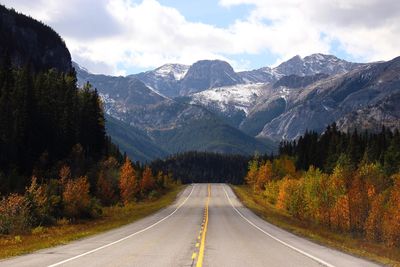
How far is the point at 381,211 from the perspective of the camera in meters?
73.9

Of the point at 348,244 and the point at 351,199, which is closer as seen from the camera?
the point at 348,244

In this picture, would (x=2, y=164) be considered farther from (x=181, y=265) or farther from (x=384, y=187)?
(x=384, y=187)

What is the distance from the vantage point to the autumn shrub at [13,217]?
105ft

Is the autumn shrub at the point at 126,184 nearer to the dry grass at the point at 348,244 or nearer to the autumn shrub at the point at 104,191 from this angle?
the autumn shrub at the point at 104,191

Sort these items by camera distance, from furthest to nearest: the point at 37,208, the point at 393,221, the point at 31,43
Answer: the point at 31,43 → the point at 393,221 → the point at 37,208

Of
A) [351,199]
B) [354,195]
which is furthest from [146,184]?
[354,195]

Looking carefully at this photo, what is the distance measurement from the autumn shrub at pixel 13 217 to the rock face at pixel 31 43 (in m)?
102

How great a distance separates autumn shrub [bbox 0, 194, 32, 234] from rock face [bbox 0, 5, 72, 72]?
10167cm

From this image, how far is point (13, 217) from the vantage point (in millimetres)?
32812

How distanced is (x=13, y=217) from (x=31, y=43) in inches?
4899

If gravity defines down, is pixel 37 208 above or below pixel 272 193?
below

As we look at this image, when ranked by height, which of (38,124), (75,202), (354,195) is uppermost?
(38,124)

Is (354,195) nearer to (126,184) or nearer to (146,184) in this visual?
(126,184)

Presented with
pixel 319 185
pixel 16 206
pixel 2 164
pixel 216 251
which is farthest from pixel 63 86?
pixel 216 251
